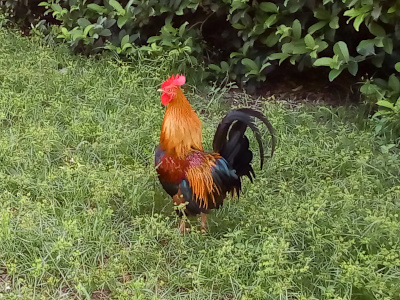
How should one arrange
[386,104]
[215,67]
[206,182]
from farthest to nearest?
[215,67]
[386,104]
[206,182]

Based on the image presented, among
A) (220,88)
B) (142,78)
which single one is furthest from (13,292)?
(220,88)

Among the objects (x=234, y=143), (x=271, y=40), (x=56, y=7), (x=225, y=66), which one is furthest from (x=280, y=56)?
(x=56, y=7)

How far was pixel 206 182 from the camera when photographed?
270cm

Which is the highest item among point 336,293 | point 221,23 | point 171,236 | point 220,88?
point 221,23

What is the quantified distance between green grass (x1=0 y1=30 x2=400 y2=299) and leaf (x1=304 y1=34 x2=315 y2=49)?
20.2 inches

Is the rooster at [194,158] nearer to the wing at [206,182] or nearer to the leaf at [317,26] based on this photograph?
the wing at [206,182]

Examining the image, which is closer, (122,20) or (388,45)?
(388,45)

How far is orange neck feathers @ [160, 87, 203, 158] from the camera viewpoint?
8.91 feet

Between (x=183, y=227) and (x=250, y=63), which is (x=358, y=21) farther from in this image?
(x=183, y=227)

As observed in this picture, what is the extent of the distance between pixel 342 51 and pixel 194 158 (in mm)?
1536

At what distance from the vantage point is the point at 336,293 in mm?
2393

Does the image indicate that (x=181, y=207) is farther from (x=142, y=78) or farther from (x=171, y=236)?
(x=142, y=78)

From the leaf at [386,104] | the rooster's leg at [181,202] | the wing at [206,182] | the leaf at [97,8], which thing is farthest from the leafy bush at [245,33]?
the rooster's leg at [181,202]

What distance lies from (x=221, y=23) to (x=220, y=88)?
668 mm
